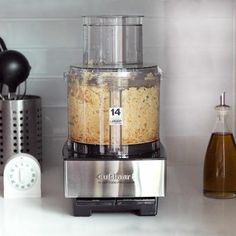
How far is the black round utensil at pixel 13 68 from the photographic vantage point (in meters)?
1.58

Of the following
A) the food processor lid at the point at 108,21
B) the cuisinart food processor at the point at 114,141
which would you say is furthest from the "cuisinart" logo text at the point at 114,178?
the food processor lid at the point at 108,21

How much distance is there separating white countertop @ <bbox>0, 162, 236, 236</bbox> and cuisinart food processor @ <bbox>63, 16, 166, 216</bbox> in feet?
0.11

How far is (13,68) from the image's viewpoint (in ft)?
5.18

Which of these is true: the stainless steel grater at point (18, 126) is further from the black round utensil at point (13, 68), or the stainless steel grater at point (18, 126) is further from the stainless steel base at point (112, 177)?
the stainless steel base at point (112, 177)

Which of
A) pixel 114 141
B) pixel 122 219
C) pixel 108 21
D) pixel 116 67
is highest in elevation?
pixel 108 21

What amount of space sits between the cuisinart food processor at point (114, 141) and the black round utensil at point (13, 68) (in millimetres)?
209

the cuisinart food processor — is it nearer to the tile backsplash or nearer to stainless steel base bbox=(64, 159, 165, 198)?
stainless steel base bbox=(64, 159, 165, 198)

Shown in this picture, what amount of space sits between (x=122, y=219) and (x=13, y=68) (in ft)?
1.58

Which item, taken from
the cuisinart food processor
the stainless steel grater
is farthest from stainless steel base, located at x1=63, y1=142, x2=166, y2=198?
the stainless steel grater

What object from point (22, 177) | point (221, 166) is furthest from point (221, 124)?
point (22, 177)

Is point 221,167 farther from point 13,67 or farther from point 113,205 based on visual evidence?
point 13,67

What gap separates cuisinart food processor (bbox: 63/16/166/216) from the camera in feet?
4.32

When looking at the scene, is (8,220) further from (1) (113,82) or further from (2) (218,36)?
(2) (218,36)
